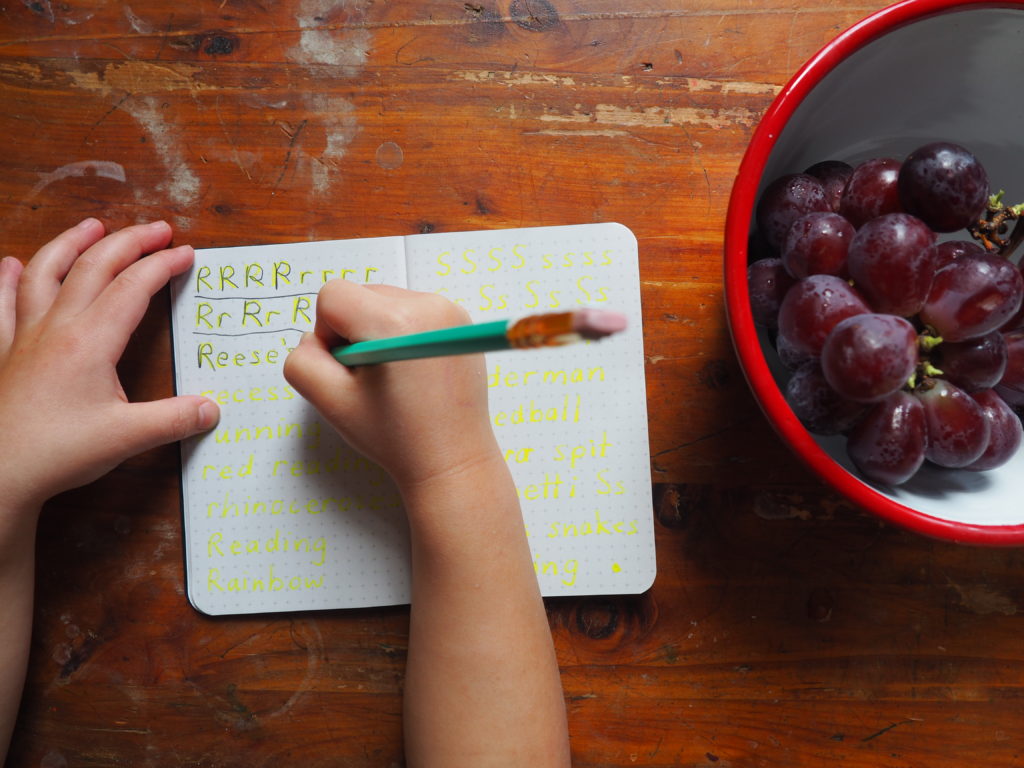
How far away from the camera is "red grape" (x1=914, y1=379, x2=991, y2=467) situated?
378mm

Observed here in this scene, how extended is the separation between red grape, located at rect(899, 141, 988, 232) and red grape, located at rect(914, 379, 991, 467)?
89mm

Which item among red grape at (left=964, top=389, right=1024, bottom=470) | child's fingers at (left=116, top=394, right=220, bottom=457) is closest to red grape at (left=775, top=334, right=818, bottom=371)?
red grape at (left=964, top=389, right=1024, bottom=470)

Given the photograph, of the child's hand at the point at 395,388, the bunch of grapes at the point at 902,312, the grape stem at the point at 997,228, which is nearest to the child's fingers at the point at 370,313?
the child's hand at the point at 395,388

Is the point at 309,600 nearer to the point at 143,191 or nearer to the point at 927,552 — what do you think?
the point at 143,191

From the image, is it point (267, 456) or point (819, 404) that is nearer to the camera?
point (819, 404)

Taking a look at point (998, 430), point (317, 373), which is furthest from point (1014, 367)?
point (317, 373)

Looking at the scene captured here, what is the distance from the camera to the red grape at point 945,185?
375 millimetres

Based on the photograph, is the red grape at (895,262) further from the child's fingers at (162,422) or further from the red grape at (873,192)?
the child's fingers at (162,422)

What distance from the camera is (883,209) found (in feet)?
1.32

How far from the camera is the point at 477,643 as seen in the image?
0.48 meters

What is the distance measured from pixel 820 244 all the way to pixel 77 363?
51cm

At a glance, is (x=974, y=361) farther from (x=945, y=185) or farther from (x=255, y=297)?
(x=255, y=297)

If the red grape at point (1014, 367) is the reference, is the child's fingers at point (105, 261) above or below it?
below

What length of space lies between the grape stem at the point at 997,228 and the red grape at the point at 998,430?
85 millimetres
